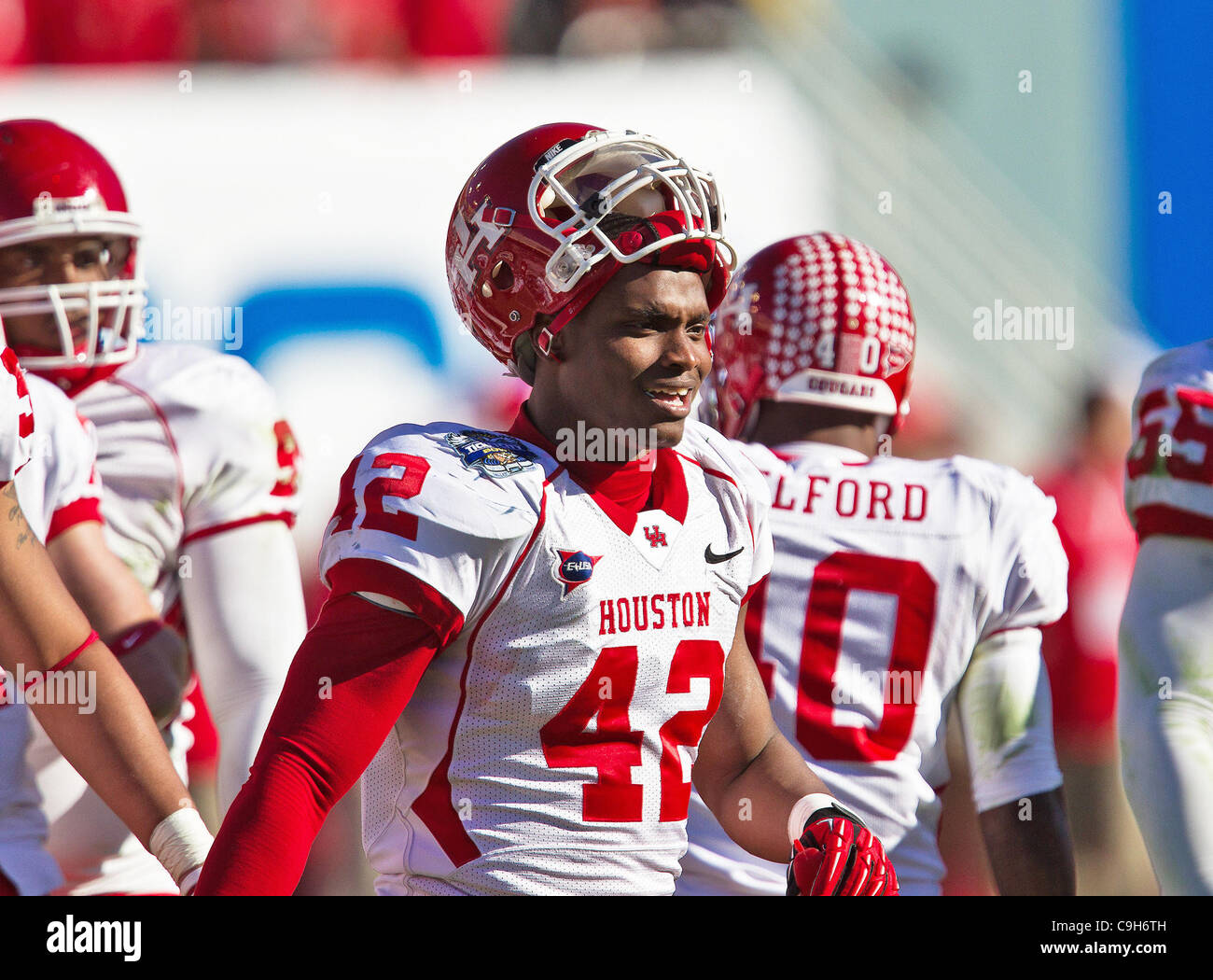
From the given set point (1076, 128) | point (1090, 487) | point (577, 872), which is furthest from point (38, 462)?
point (1076, 128)

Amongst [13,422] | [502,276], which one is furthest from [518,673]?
[13,422]

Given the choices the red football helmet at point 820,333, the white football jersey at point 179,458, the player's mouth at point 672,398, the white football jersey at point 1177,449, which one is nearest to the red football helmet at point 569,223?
the player's mouth at point 672,398

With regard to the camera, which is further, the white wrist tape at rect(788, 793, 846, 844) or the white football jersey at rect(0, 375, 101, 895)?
the white football jersey at rect(0, 375, 101, 895)

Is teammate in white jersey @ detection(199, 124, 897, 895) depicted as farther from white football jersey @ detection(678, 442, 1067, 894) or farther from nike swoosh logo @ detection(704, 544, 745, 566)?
white football jersey @ detection(678, 442, 1067, 894)

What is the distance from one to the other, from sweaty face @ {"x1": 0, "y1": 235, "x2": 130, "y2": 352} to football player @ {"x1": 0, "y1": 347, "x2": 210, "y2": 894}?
1.03 metres

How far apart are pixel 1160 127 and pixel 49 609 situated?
7.10 meters

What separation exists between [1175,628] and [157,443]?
6.65ft

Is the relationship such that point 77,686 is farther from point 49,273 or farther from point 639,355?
point 49,273

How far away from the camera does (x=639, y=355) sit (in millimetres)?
1874

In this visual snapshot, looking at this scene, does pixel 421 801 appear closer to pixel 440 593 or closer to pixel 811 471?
pixel 440 593

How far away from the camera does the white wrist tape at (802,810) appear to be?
1.93m

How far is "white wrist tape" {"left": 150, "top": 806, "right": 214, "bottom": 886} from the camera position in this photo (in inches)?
81.7

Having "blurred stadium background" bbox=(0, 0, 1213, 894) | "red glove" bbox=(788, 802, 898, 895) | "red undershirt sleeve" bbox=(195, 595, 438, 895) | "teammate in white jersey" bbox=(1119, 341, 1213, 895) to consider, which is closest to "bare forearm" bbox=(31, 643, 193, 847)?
"red undershirt sleeve" bbox=(195, 595, 438, 895)

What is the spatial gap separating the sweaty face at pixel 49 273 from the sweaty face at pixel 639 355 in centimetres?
162
